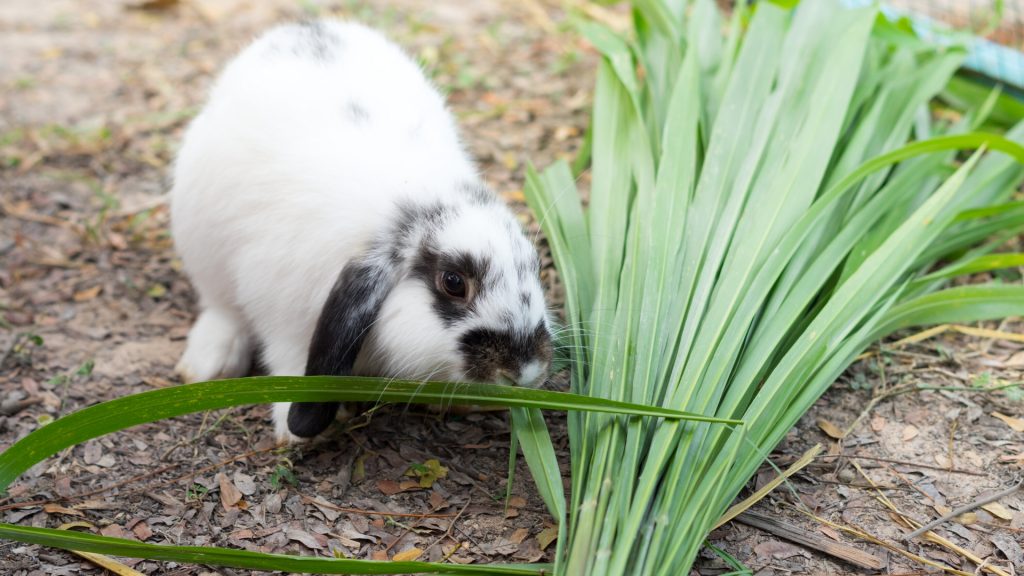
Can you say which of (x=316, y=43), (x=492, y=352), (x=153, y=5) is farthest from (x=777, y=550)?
(x=153, y=5)

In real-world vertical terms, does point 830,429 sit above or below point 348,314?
below

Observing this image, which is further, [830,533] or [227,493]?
[227,493]

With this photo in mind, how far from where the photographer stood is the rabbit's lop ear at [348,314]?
2.58 m

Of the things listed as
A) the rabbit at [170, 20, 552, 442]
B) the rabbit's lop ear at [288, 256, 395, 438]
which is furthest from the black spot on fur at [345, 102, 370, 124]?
the rabbit's lop ear at [288, 256, 395, 438]

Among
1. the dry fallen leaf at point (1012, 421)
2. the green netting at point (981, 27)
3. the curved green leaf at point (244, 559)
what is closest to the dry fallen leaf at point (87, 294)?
the curved green leaf at point (244, 559)

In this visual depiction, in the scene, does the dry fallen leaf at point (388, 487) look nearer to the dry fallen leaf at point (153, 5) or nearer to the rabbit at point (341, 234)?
the rabbit at point (341, 234)

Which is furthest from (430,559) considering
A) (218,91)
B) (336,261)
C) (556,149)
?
(556,149)

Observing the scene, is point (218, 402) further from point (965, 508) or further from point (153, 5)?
point (153, 5)

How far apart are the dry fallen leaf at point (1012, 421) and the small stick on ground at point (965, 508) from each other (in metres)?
0.25

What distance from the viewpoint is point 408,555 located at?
2504mm

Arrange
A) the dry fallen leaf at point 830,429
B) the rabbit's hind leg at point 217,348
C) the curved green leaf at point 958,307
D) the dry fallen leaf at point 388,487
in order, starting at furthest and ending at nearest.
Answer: the rabbit's hind leg at point 217,348, the curved green leaf at point 958,307, the dry fallen leaf at point 830,429, the dry fallen leaf at point 388,487

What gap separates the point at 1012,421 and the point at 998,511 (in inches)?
16.9

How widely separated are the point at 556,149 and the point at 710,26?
0.90 metres

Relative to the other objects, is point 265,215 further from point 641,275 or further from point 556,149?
point 556,149
